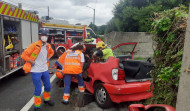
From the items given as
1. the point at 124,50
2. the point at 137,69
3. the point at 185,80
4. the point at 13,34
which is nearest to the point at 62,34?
the point at 13,34

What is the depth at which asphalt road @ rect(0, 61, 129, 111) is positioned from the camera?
3.92 metres

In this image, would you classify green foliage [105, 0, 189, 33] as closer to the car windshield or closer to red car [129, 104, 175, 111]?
the car windshield

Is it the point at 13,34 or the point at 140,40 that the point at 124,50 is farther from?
the point at 140,40

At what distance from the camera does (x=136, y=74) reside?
173 inches

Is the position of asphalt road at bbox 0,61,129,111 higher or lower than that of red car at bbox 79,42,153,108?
lower

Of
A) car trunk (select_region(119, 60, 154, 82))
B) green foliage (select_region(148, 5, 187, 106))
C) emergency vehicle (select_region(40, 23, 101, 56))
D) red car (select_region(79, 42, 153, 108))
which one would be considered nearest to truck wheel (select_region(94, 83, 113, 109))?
red car (select_region(79, 42, 153, 108))

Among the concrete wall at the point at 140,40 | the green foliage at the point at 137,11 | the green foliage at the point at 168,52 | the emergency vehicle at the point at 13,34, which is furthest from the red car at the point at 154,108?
the green foliage at the point at 137,11

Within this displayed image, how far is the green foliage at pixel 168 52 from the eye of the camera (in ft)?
6.10

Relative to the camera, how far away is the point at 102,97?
12.6ft

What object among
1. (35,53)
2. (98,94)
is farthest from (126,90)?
(35,53)

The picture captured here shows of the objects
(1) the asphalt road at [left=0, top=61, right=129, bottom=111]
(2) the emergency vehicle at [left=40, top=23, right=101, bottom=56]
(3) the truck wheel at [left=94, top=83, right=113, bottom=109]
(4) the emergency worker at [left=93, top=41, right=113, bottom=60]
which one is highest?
(2) the emergency vehicle at [left=40, top=23, right=101, bottom=56]

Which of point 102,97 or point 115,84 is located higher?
point 115,84

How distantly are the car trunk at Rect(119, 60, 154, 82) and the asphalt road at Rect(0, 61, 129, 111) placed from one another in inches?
30.7

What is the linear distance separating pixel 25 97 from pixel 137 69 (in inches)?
127
